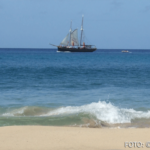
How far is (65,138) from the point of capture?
9.96 m

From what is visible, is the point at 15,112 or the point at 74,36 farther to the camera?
the point at 74,36

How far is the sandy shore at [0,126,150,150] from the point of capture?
9125mm

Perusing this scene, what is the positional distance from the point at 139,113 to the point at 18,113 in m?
6.26

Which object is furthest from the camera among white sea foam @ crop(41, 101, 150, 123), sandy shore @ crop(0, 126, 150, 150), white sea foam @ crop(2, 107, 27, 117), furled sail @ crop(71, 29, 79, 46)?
furled sail @ crop(71, 29, 79, 46)

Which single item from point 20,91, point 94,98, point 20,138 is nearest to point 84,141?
point 20,138

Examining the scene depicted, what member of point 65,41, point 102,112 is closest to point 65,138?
point 102,112

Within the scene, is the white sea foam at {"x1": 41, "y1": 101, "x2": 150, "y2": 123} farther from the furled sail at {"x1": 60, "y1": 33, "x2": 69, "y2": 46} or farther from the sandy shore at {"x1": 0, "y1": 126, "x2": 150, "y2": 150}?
the furled sail at {"x1": 60, "y1": 33, "x2": 69, "y2": 46}

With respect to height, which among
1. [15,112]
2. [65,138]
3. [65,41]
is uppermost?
[65,41]

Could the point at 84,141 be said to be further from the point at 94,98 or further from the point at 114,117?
the point at 94,98

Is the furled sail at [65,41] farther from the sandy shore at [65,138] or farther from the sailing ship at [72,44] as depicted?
the sandy shore at [65,138]

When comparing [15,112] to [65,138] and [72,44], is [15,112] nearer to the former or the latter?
[65,138]

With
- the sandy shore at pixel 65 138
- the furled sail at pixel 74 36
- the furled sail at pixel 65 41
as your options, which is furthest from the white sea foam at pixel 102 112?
the furled sail at pixel 65 41

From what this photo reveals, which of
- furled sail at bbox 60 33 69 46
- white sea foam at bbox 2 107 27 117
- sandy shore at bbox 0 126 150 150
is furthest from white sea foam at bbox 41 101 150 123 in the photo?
furled sail at bbox 60 33 69 46

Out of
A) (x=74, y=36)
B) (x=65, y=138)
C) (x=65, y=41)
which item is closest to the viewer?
(x=65, y=138)
